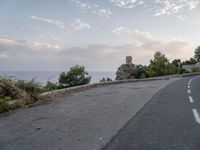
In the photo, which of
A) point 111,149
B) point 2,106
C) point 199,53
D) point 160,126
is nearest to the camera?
point 111,149

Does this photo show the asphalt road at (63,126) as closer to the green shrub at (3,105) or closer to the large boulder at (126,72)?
the green shrub at (3,105)

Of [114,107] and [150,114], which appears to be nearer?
[150,114]

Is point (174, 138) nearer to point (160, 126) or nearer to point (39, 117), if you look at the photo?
point (160, 126)

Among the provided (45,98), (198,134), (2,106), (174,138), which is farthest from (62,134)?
(45,98)

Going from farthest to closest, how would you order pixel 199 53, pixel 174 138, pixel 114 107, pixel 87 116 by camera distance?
pixel 199 53 < pixel 114 107 < pixel 87 116 < pixel 174 138

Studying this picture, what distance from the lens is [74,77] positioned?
25.5 meters

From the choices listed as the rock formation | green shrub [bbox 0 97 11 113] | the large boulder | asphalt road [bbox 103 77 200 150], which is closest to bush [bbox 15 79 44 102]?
green shrub [bbox 0 97 11 113]

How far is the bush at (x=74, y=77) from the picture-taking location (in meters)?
25.3

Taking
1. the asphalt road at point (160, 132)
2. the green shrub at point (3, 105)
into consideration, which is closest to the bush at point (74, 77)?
the green shrub at point (3, 105)

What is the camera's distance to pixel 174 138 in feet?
19.7

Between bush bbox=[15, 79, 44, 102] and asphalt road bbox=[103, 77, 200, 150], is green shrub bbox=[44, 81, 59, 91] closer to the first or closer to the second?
bush bbox=[15, 79, 44, 102]

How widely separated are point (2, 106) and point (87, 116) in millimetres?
3338

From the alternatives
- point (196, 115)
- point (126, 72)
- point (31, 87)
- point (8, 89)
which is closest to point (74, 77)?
point (31, 87)

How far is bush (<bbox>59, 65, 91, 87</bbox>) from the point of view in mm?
25281
